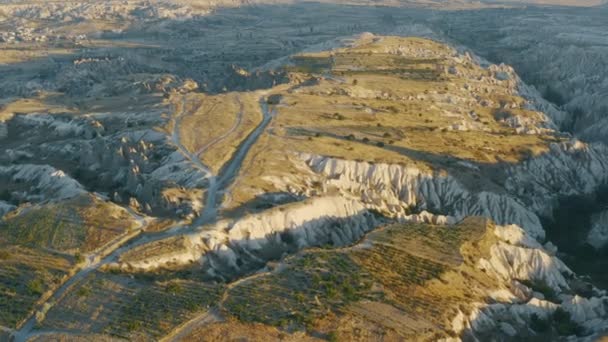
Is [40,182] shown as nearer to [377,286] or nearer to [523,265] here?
[377,286]

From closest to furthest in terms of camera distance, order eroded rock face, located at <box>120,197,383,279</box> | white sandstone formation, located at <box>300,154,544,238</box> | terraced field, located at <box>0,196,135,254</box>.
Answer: eroded rock face, located at <box>120,197,383,279</box> < terraced field, located at <box>0,196,135,254</box> < white sandstone formation, located at <box>300,154,544,238</box>

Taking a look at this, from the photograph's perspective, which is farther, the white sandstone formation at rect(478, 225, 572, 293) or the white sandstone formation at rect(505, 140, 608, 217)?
the white sandstone formation at rect(505, 140, 608, 217)

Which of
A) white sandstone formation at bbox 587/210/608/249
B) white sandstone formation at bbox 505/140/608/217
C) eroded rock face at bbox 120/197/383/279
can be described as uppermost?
eroded rock face at bbox 120/197/383/279

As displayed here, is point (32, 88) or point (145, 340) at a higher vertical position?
point (145, 340)

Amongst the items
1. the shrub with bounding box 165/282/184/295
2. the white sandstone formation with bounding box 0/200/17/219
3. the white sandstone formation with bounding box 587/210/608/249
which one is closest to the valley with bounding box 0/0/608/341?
the shrub with bounding box 165/282/184/295

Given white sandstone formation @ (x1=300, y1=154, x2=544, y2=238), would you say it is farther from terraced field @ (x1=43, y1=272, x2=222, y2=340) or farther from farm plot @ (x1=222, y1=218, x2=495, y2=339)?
terraced field @ (x1=43, y1=272, x2=222, y2=340)

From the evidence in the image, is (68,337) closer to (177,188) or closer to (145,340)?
(145,340)

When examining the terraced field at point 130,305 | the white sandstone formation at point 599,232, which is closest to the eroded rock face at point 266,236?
the terraced field at point 130,305

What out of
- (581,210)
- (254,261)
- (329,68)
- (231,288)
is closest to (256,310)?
(231,288)

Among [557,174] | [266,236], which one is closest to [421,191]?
[557,174]
